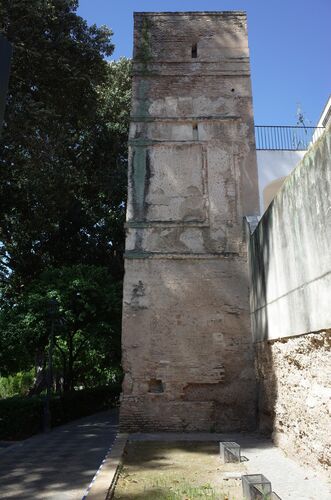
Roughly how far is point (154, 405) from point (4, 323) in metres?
6.59

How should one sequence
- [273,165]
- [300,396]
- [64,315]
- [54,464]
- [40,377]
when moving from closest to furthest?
[300,396] < [54,464] < [273,165] < [64,315] < [40,377]

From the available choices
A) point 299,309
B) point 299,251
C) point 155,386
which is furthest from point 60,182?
point 299,309

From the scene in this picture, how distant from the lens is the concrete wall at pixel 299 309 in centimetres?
479

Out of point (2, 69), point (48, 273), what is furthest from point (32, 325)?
point (2, 69)

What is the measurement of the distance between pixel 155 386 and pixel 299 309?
13.4ft

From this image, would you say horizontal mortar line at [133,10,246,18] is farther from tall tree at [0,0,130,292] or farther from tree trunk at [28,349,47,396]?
tree trunk at [28,349,47,396]

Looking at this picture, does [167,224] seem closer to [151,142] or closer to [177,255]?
[177,255]

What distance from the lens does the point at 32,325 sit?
13.4 m

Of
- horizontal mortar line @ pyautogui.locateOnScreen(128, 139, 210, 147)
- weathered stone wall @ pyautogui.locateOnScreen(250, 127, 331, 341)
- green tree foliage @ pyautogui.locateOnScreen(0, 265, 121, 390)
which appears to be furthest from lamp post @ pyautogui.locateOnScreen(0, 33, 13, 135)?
green tree foliage @ pyautogui.locateOnScreen(0, 265, 121, 390)

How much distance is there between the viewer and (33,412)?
39.2 feet

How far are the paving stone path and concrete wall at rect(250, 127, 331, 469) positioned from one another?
285 centimetres

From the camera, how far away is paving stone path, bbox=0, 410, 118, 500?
5840 mm

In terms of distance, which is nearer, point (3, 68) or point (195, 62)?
point (3, 68)

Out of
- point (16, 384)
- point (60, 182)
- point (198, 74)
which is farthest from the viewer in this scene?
point (16, 384)
